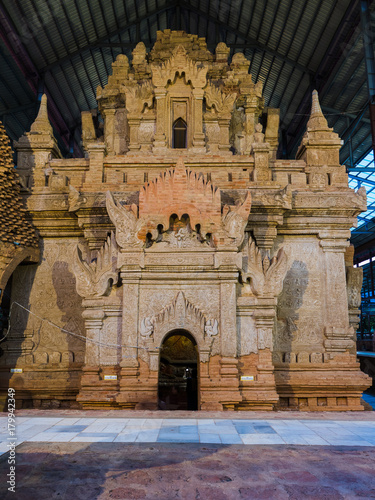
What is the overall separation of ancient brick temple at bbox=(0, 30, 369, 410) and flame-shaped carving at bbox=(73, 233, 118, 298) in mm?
38

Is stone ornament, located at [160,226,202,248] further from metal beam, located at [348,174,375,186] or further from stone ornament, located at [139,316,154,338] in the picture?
metal beam, located at [348,174,375,186]

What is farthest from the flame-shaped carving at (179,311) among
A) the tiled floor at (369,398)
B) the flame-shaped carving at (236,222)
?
the tiled floor at (369,398)

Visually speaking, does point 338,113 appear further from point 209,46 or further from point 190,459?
point 190,459

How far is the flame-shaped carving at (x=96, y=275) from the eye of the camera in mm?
11125

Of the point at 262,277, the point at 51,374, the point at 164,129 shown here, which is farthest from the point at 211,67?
the point at 51,374

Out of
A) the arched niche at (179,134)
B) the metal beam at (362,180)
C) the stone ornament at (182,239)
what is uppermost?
the metal beam at (362,180)

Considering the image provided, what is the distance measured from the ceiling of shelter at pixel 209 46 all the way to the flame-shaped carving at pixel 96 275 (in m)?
15.2

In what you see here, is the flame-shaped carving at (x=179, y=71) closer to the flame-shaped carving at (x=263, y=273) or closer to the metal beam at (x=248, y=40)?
the flame-shaped carving at (x=263, y=273)

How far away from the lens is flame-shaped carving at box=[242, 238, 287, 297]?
1107 centimetres

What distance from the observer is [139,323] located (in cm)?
1079

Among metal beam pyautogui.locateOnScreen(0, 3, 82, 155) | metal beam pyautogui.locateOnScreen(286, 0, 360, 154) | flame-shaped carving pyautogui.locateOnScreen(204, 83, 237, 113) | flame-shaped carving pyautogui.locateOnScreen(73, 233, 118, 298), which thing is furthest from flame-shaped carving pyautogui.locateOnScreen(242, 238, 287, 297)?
metal beam pyautogui.locateOnScreen(0, 3, 82, 155)

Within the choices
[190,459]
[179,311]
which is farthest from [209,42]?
[190,459]

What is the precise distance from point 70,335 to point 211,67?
10.7 m

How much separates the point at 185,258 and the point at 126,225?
5.53ft
